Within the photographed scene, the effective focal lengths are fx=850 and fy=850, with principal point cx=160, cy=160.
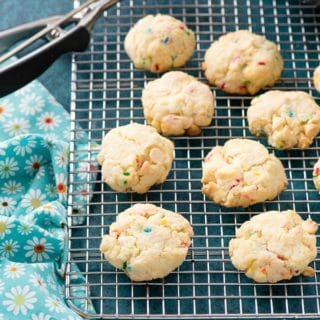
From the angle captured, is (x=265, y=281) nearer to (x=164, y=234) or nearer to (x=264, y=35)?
(x=164, y=234)

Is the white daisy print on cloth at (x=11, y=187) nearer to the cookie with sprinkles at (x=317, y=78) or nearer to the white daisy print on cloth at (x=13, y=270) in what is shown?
the white daisy print on cloth at (x=13, y=270)

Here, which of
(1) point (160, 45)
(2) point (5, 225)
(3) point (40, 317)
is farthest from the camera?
(1) point (160, 45)

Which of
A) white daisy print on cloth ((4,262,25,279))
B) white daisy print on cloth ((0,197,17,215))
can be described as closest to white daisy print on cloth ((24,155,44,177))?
white daisy print on cloth ((0,197,17,215))

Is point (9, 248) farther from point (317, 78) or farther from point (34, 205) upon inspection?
point (317, 78)

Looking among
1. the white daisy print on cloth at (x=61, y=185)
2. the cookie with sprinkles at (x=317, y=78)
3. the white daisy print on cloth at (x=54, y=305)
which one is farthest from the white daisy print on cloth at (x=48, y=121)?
the cookie with sprinkles at (x=317, y=78)

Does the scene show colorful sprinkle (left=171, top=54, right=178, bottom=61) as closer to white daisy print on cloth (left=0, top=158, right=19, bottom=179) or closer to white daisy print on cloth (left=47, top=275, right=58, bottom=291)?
white daisy print on cloth (left=0, top=158, right=19, bottom=179)

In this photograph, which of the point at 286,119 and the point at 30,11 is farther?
the point at 30,11

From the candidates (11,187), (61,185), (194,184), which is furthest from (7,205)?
(194,184)
